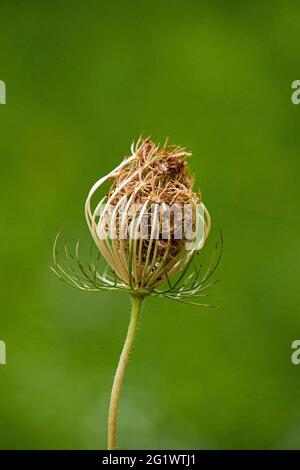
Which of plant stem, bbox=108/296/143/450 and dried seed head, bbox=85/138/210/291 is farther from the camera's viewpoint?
dried seed head, bbox=85/138/210/291

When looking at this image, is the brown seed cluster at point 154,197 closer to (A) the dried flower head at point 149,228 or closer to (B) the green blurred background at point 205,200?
(A) the dried flower head at point 149,228

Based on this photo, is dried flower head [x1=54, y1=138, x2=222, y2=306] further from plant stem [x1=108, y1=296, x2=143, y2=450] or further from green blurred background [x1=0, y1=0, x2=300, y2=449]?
green blurred background [x1=0, y1=0, x2=300, y2=449]

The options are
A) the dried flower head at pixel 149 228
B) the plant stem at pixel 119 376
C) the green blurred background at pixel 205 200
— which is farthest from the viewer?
the green blurred background at pixel 205 200

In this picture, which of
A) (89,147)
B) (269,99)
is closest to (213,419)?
(89,147)

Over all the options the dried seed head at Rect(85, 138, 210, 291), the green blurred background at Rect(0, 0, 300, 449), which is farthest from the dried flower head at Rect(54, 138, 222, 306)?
the green blurred background at Rect(0, 0, 300, 449)

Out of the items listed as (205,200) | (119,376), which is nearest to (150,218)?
(119,376)

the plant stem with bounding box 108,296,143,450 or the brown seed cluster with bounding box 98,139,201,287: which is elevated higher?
the brown seed cluster with bounding box 98,139,201,287

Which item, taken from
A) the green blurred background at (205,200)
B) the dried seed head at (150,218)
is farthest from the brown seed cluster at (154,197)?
the green blurred background at (205,200)
